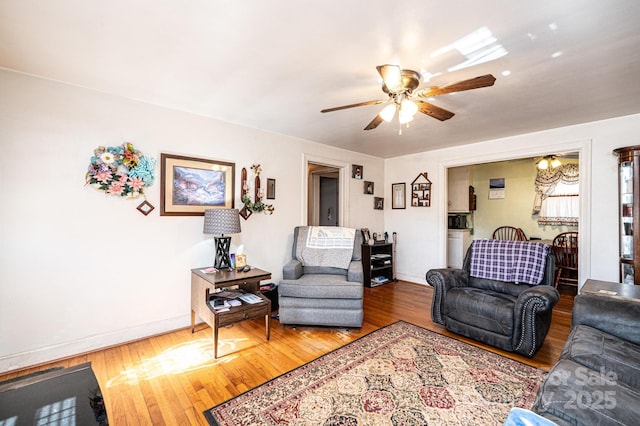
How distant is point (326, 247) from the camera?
3484 mm

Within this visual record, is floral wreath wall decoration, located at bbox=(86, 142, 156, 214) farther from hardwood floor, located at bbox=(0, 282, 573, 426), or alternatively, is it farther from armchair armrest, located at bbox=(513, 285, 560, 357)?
armchair armrest, located at bbox=(513, 285, 560, 357)

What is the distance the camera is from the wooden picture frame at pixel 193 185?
2.84 metres

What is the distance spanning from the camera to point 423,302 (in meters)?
3.82

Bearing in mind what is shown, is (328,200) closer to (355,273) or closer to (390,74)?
(355,273)

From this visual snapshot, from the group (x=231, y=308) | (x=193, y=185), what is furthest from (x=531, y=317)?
(x=193, y=185)

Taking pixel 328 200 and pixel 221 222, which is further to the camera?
pixel 328 200

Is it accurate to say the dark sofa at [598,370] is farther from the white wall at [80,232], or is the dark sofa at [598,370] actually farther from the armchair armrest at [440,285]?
the white wall at [80,232]

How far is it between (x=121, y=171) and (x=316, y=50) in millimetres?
2066

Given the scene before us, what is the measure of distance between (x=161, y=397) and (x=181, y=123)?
2.44m

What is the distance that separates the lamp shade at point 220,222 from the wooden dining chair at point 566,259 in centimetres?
465

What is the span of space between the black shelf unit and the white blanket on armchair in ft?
4.00

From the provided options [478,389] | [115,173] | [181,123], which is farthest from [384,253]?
[115,173]

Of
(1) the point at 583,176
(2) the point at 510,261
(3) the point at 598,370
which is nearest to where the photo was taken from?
(3) the point at 598,370

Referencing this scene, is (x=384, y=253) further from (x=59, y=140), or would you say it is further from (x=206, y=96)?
(x=59, y=140)
